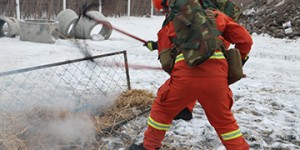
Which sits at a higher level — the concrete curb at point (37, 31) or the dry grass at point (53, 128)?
the dry grass at point (53, 128)

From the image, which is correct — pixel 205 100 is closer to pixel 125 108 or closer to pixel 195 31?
pixel 195 31

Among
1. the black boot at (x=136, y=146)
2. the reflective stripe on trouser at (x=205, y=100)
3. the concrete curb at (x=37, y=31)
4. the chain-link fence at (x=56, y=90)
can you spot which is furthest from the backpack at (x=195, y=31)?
the concrete curb at (x=37, y=31)

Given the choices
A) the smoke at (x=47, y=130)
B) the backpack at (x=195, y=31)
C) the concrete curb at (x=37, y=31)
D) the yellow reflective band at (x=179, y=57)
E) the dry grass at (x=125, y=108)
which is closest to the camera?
the backpack at (x=195, y=31)

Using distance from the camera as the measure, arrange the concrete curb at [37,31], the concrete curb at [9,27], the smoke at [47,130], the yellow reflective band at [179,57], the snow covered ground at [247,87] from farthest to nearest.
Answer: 1. the concrete curb at [9,27]
2. the concrete curb at [37,31]
3. the snow covered ground at [247,87]
4. the smoke at [47,130]
5. the yellow reflective band at [179,57]

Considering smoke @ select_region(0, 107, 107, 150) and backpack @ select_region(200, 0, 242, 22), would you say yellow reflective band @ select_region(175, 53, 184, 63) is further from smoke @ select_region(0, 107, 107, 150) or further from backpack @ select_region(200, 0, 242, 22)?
smoke @ select_region(0, 107, 107, 150)

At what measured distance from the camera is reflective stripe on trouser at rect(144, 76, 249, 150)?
2512 mm

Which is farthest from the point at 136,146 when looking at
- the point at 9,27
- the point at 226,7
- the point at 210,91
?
the point at 9,27

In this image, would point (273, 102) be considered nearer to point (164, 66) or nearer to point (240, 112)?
point (240, 112)

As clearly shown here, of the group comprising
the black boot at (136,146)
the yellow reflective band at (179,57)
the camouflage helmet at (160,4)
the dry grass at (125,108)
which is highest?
the camouflage helmet at (160,4)

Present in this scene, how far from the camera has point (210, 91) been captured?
8.24 feet

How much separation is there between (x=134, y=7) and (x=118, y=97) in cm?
1627

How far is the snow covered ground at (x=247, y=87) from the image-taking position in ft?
11.5

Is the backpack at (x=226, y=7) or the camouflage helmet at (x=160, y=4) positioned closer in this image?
the camouflage helmet at (x=160, y=4)

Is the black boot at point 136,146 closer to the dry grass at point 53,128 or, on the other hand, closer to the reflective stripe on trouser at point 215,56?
the dry grass at point 53,128
